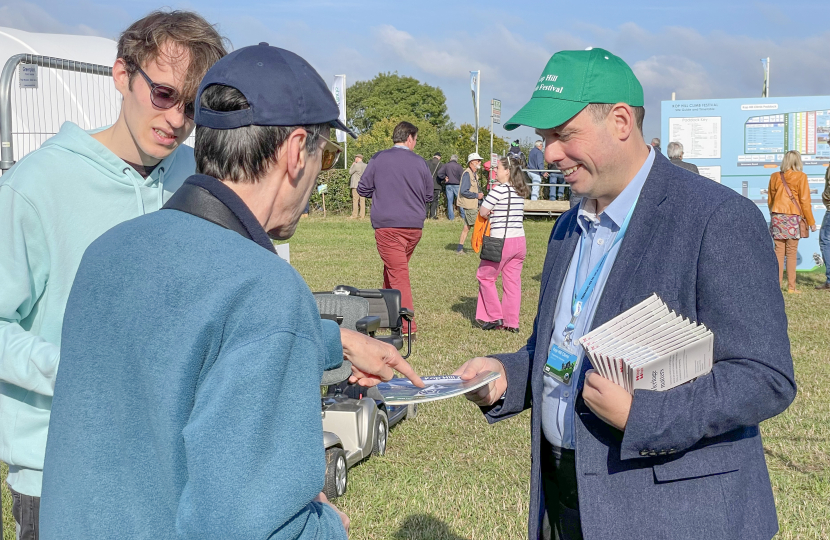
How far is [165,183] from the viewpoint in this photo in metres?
2.62

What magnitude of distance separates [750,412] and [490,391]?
0.84 meters

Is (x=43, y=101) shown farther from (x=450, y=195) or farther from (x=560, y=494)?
(x=450, y=195)

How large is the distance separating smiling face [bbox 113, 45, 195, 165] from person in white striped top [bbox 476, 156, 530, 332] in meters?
6.81

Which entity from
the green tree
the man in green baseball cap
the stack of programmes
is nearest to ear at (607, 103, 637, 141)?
the man in green baseball cap

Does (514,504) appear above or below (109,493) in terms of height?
below

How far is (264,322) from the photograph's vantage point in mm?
1241

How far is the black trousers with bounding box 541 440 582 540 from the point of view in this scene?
2283 mm

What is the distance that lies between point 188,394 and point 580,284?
54.1 inches

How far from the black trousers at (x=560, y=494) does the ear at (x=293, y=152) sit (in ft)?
3.97

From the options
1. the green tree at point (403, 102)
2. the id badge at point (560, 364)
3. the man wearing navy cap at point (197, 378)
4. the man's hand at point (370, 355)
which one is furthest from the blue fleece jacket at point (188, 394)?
the green tree at point (403, 102)

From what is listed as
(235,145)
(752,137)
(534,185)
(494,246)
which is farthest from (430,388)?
(534,185)

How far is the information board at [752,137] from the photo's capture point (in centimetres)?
1417

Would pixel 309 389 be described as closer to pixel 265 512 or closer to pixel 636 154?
pixel 265 512

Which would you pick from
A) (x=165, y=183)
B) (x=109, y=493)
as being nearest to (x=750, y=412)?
(x=109, y=493)
